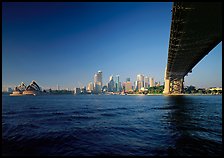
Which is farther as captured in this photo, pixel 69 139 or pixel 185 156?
pixel 69 139

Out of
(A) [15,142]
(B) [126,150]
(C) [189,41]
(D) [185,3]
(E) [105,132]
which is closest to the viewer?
(B) [126,150]

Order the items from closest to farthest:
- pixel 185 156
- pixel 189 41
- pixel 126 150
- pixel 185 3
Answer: pixel 185 156, pixel 126 150, pixel 185 3, pixel 189 41

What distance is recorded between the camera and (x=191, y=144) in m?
12.0

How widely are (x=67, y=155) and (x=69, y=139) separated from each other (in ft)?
10.9

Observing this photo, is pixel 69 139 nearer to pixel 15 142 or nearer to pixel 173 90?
pixel 15 142

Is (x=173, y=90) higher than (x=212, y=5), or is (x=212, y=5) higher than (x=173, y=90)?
(x=212, y=5)

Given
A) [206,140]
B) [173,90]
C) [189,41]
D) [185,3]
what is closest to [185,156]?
[206,140]

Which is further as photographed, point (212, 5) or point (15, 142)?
point (212, 5)

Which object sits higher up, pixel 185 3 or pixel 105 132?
pixel 185 3

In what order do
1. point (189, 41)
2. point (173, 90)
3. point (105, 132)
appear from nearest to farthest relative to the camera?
1. point (105, 132)
2. point (189, 41)
3. point (173, 90)

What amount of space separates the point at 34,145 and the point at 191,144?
964cm

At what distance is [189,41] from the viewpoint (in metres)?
40.8

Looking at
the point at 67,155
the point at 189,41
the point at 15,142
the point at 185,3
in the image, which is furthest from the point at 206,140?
the point at 189,41

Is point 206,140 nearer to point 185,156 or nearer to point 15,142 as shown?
point 185,156
